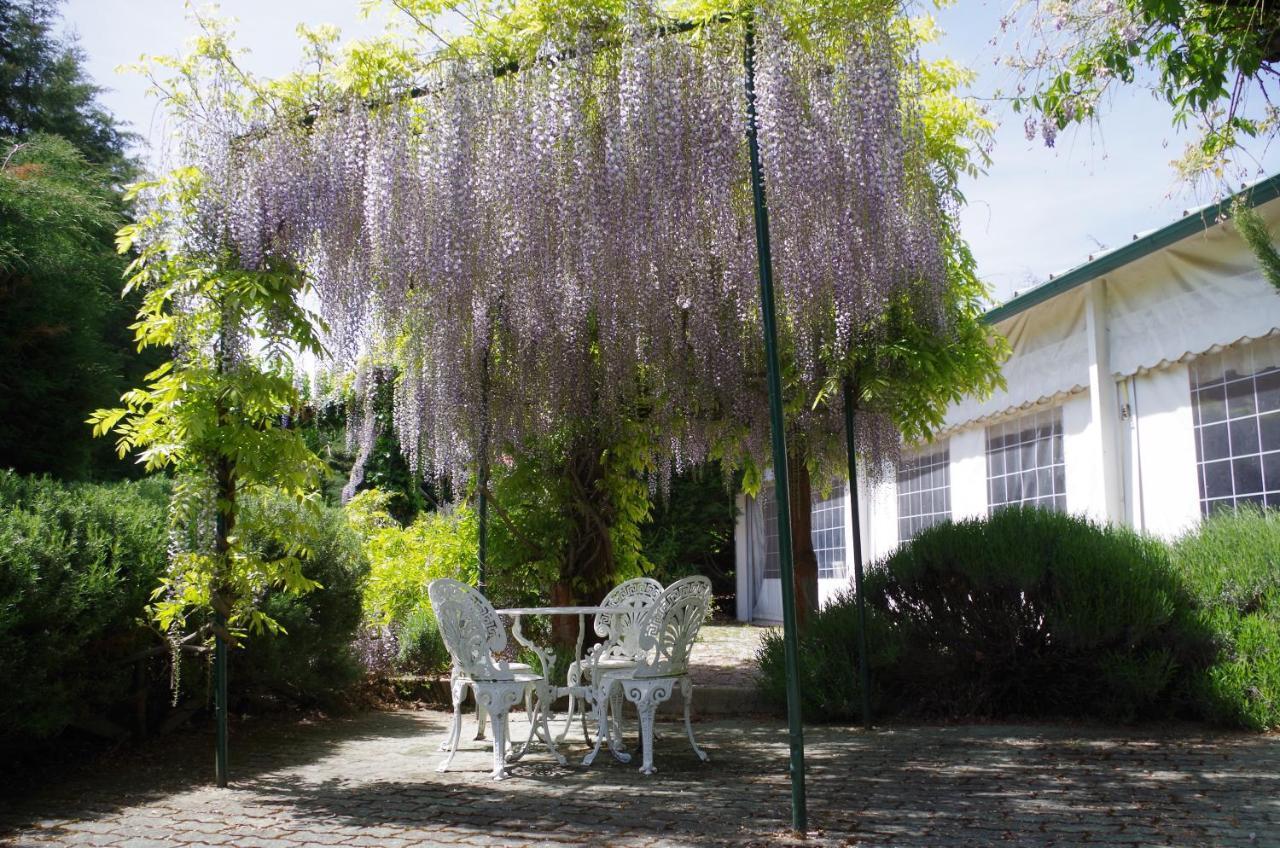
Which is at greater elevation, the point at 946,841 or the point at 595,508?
the point at 595,508

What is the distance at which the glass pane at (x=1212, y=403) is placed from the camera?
19.4 feet

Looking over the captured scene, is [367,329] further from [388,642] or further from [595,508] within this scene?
[388,642]

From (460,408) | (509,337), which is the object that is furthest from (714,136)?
(460,408)

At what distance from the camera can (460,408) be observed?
558cm

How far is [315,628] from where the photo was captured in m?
5.36

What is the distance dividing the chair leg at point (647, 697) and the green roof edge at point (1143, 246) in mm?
3710

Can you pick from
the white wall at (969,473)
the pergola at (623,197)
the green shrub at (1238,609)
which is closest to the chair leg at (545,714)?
the pergola at (623,197)

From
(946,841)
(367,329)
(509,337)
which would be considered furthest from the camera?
(509,337)

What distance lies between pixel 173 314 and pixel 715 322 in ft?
8.40

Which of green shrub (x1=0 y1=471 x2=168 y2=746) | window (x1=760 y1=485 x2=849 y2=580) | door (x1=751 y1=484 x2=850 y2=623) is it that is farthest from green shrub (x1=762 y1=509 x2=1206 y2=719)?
window (x1=760 y1=485 x2=849 y2=580)

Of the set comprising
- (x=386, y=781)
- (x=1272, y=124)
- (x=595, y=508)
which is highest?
(x=1272, y=124)

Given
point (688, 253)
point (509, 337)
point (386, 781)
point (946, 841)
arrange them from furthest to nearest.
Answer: point (509, 337) → point (688, 253) → point (386, 781) → point (946, 841)

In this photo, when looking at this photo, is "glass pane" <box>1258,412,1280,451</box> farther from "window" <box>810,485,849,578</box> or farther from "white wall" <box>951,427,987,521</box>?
"window" <box>810,485,849,578</box>

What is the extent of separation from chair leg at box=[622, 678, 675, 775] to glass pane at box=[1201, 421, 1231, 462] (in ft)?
12.5
